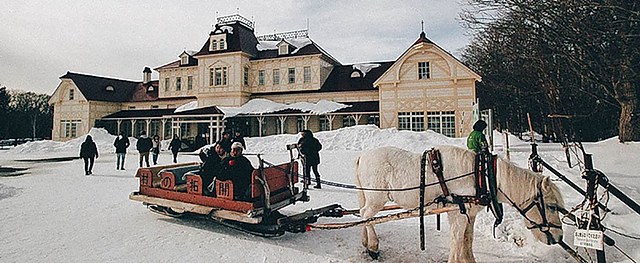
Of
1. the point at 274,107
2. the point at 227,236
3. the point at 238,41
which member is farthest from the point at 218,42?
the point at 227,236

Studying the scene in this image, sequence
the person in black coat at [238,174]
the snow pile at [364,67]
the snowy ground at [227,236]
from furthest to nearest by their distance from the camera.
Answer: the snow pile at [364,67] → the person in black coat at [238,174] → the snowy ground at [227,236]

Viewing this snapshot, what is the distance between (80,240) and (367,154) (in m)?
4.63

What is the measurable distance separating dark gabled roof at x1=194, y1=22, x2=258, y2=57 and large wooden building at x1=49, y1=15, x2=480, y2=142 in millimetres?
108

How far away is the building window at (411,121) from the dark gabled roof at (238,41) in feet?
48.4

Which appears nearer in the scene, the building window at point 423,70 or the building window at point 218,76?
the building window at point 423,70

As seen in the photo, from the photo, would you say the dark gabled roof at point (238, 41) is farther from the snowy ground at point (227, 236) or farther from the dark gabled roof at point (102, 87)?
the snowy ground at point (227, 236)

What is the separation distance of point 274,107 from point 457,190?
25301 mm

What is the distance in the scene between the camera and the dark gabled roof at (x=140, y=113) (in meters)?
33.2

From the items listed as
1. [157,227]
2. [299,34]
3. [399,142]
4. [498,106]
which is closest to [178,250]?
[157,227]

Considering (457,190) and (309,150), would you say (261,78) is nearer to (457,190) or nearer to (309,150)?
(309,150)

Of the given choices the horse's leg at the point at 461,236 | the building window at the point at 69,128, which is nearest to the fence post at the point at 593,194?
the horse's leg at the point at 461,236

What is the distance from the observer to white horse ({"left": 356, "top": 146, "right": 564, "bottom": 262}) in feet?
12.9

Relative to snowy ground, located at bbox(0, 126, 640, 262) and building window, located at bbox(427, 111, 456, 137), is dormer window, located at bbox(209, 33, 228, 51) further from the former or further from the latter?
snowy ground, located at bbox(0, 126, 640, 262)

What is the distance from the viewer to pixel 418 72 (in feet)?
80.1
